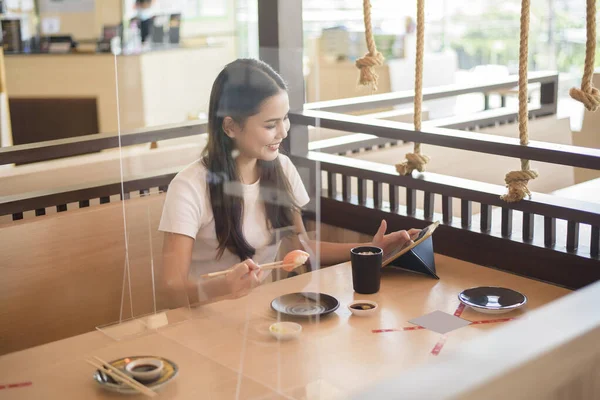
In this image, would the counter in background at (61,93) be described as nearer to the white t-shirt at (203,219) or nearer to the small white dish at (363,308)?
the white t-shirt at (203,219)

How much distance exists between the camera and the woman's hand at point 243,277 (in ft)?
4.94

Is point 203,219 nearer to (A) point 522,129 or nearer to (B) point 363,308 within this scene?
(B) point 363,308

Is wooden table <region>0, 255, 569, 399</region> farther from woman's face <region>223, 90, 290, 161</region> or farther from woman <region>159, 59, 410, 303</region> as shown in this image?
woman's face <region>223, 90, 290, 161</region>

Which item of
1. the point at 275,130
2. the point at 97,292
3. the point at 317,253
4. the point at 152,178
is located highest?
the point at 275,130

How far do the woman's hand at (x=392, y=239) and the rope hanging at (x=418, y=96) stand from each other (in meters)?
0.22

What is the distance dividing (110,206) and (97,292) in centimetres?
21

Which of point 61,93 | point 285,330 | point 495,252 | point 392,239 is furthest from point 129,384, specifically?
point 61,93

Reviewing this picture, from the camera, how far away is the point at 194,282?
160 cm

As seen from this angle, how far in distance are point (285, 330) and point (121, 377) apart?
12.9 inches

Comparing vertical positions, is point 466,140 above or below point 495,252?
above

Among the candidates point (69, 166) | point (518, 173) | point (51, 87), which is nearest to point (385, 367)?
point (518, 173)

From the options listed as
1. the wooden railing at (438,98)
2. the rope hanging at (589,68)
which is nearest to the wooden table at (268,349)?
the rope hanging at (589,68)

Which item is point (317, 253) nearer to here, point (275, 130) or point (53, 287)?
point (275, 130)

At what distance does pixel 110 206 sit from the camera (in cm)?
191
